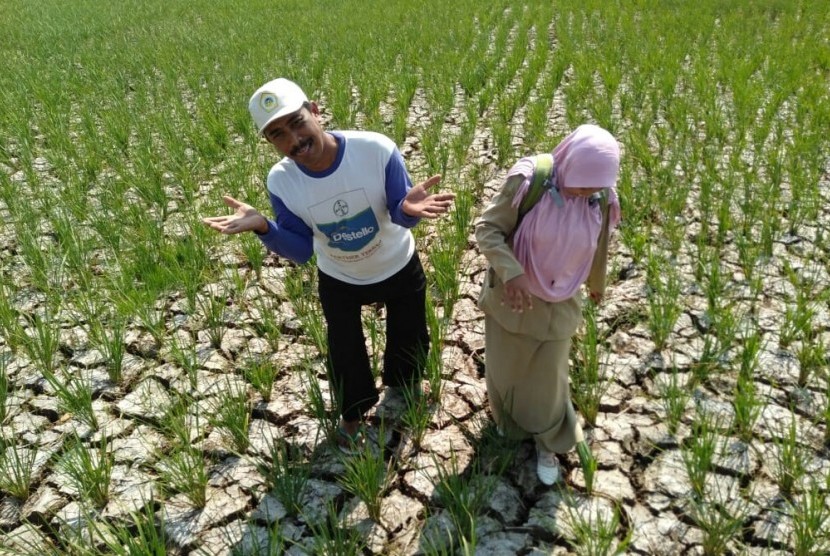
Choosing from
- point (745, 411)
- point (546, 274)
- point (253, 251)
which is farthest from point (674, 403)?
point (253, 251)

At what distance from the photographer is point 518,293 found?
1.56 meters

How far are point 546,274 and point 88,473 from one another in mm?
1474

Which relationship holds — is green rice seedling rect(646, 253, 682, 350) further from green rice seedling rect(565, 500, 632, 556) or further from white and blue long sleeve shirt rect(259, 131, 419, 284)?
white and blue long sleeve shirt rect(259, 131, 419, 284)

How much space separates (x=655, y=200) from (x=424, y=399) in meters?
1.95

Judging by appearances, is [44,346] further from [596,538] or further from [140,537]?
[596,538]

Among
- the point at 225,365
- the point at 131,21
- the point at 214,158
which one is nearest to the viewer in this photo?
the point at 225,365

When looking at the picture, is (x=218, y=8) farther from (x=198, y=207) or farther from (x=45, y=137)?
(x=198, y=207)

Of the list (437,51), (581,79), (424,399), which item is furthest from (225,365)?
(437,51)

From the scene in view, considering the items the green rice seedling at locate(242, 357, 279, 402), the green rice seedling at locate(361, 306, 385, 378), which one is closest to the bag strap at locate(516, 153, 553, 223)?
the green rice seedling at locate(361, 306, 385, 378)

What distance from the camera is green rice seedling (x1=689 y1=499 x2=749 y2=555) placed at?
152cm

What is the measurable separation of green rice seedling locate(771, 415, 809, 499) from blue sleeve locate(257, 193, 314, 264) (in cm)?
145

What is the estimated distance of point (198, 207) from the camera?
349cm

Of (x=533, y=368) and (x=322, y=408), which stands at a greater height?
(x=533, y=368)

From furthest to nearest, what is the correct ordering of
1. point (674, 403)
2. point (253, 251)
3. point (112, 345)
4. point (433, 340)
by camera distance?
point (253, 251), point (112, 345), point (433, 340), point (674, 403)
